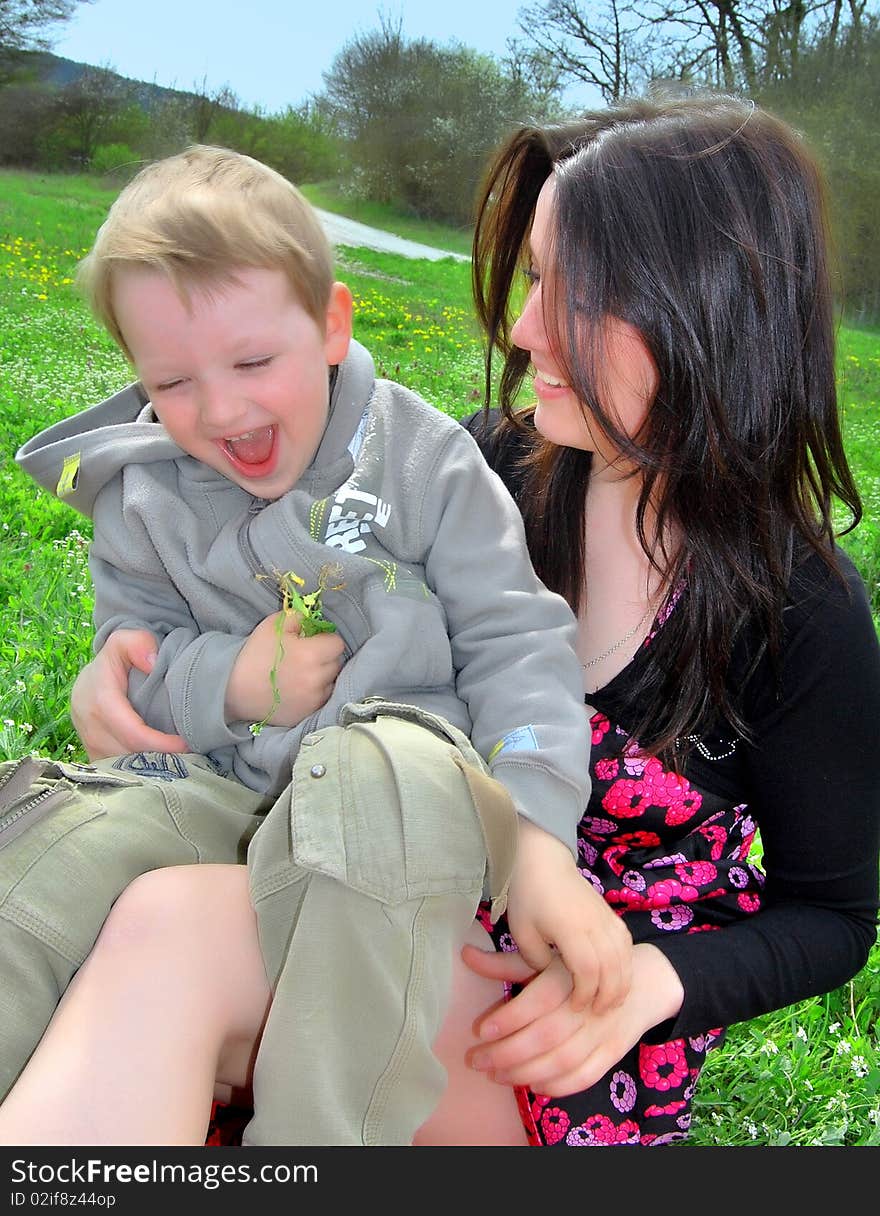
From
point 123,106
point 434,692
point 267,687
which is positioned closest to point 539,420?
point 434,692

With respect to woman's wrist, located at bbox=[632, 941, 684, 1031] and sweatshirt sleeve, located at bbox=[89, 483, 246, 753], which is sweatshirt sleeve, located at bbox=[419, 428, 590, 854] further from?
sweatshirt sleeve, located at bbox=[89, 483, 246, 753]

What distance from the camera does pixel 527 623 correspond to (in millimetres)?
1455

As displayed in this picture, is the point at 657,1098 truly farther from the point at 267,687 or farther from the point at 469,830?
the point at 267,687

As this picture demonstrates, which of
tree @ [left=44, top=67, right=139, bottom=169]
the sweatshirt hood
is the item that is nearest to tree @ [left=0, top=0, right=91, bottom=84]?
tree @ [left=44, top=67, right=139, bottom=169]

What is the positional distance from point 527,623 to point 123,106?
243 inches

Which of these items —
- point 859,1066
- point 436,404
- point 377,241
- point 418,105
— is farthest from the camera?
point 377,241

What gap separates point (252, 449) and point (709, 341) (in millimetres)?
619

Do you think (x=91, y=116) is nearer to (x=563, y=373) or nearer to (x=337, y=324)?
(x=337, y=324)

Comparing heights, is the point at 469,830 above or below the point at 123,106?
below

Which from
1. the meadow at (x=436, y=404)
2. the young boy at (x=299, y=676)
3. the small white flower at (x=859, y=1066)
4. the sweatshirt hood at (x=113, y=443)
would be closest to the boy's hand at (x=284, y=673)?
the young boy at (x=299, y=676)

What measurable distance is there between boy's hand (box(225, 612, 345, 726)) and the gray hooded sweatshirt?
0.06 feet

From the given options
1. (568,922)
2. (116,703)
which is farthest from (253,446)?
(568,922)

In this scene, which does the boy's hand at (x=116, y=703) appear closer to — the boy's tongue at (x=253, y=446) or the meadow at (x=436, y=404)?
the boy's tongue at (x=253, y=446)

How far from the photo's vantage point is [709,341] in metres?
1.40
